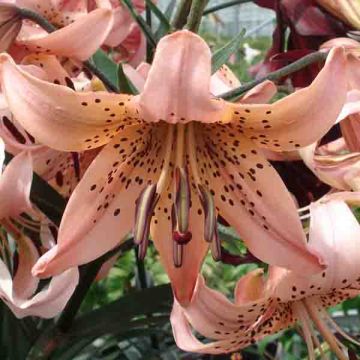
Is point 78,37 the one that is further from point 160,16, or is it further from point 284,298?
point 284,298

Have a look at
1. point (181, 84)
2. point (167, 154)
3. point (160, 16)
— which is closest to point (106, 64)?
point (160, 16)

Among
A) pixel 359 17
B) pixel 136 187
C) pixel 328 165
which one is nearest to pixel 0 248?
pixel 136 187

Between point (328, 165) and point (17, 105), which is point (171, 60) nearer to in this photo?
point (17, 105)

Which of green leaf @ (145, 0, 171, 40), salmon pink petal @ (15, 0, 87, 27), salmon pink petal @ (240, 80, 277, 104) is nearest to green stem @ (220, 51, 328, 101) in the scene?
salmon pink petal @ (240, 80, 277, 104)

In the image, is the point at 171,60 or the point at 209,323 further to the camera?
the point at 209,323

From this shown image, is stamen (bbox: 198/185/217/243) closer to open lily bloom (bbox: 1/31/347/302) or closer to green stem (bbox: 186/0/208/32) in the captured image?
open lily bloom (bbox: 1/31/347/302)

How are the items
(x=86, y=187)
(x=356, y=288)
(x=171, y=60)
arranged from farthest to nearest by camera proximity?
(x=356, y=288) < (x=86, y=187) < (x=171, y=60)

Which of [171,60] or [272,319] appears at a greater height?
[171,60]
